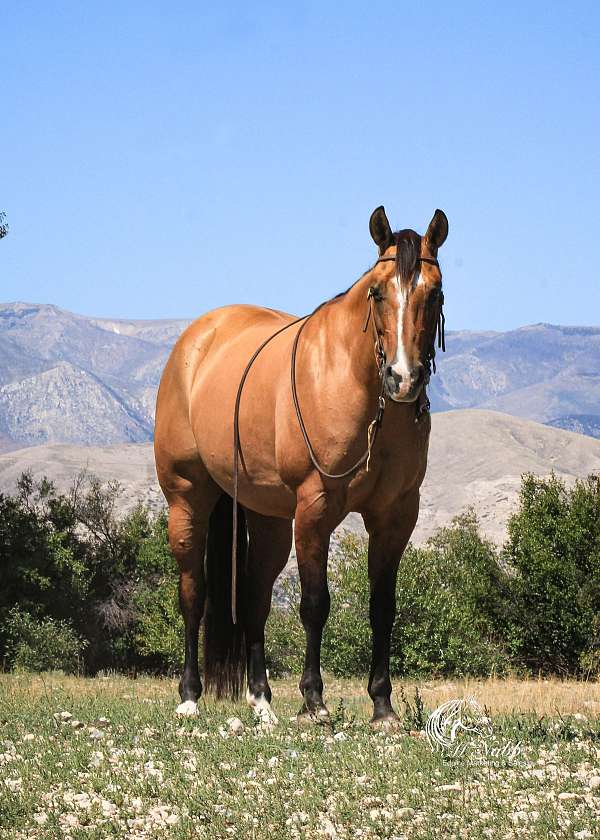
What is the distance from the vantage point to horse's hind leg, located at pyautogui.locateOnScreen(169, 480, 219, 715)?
906cm

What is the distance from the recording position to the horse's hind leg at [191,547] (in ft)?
29.7

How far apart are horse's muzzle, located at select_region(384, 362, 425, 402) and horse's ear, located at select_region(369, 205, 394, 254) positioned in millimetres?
952

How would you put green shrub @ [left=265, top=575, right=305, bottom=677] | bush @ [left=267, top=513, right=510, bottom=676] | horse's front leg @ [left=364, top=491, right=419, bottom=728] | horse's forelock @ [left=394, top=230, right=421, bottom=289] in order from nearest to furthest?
horse's forelock @ [left=394, top=230, right=421, bottom=289] → horse's front leg @ [left=364, top=491, right=419, bottom=728] → bush @ [left=267, top=513, right=510, bottom=676] → green shrub @ [left=265, top=575, right=305, bottom=677]

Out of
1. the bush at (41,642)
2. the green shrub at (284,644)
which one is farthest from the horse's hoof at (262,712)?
the bush at (41,642)

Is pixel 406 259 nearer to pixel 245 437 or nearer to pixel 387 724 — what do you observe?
pixel 245 437

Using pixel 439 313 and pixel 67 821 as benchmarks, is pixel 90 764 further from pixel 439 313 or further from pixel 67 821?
pixel 439 313

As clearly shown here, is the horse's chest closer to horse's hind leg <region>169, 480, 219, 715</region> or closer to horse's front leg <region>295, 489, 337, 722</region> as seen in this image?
horse's front leg <region>295, 489, 337, 722</region>

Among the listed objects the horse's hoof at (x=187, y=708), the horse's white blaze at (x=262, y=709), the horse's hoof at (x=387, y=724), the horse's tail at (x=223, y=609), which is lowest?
the horse's hoof at (x=187, y=708)

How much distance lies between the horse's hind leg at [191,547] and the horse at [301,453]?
1 centimetres

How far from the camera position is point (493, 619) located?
3306cm

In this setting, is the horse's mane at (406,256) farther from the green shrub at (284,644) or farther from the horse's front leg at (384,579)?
the green shrub at (284,644)

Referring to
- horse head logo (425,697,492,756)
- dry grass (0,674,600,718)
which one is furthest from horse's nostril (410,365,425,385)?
dry grass (0,674,600,718)

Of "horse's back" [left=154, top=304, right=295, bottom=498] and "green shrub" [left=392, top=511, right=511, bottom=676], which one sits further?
"green shrub" [left=392, top=511, right=511, bottom=676]

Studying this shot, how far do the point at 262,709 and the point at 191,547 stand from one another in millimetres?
1591
